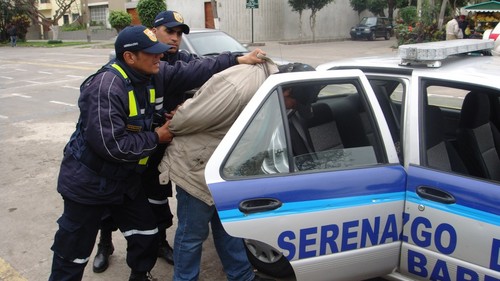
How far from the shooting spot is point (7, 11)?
39.8 m

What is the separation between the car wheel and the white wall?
26.3 meters

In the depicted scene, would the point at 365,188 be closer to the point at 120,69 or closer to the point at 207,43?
the point at 120,69

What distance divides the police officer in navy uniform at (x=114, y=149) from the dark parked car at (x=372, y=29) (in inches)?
1138

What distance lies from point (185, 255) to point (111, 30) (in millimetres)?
37694

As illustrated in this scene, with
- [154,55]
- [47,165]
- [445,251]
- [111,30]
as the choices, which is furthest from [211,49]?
[111,30]

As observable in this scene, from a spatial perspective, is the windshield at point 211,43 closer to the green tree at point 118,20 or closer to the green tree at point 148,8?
the green tree at point 148,8

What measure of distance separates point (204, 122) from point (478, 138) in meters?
1.66

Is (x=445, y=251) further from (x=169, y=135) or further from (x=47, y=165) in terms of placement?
(x=47, y=165)

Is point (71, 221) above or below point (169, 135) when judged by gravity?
below

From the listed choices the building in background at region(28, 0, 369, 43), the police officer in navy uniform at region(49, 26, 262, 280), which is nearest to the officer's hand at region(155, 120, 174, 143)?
the police officer in navy uniform at region(49, 26, 262, 280)

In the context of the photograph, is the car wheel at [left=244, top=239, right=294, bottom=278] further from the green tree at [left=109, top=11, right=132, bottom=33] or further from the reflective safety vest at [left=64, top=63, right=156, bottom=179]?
the green tree at [left=109, top=11, right=132, bottom=33]

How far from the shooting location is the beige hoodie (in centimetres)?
230

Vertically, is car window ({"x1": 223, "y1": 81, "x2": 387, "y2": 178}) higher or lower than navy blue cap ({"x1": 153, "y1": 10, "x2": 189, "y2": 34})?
lower

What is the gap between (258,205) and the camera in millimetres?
2234
